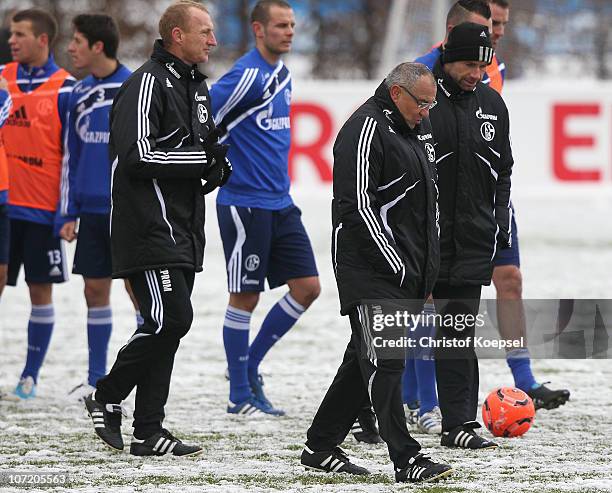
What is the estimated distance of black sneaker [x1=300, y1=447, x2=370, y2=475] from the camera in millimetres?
6391

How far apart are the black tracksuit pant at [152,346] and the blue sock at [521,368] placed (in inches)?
89.9

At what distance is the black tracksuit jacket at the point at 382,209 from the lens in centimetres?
606

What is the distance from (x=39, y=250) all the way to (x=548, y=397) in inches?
127

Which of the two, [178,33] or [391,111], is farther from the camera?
[178,33]

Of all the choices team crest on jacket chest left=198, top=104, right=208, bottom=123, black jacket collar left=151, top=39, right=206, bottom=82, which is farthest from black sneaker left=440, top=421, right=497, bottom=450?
black jacket collar left=151, top=39, right=206, bottom=82

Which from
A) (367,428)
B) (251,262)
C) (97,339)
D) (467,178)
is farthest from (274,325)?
(467,178)

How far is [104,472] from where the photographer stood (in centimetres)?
642

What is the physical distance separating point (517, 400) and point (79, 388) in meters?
2.79

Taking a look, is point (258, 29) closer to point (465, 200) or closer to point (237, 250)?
point (237, 250)

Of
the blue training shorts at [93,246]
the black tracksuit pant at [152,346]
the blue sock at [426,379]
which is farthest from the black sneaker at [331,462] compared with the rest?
the blue training shorts at [93,246]

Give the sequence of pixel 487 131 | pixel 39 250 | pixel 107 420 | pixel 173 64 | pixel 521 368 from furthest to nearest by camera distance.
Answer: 1. pixel 39 250
2. pixel 521 368
3. pixel 487 131
4. pixel 107 420
5. pixel 173 64

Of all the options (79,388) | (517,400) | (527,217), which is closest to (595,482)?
(517,400)

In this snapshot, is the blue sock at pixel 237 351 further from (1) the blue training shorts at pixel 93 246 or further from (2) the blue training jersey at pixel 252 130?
(1) the blue training shorts at pixel 93 246

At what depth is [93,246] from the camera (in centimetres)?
830
